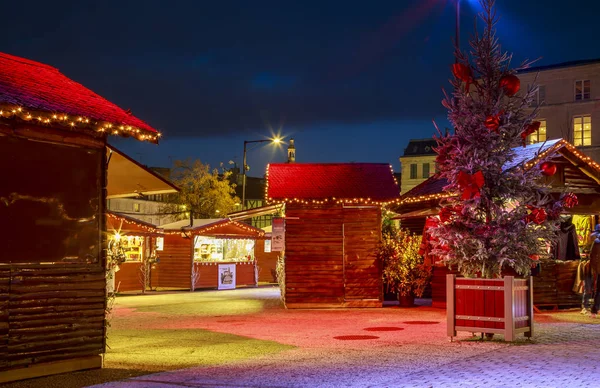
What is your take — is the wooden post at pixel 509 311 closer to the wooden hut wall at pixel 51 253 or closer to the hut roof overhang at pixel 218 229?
the wooden hut wall at pixel 51 253

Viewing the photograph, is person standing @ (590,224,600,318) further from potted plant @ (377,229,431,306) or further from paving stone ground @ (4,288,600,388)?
potted plant @ (377,229,431,306)

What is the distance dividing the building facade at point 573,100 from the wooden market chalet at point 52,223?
50350mm

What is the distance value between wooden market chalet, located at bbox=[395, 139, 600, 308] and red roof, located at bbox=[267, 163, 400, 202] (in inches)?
42.0

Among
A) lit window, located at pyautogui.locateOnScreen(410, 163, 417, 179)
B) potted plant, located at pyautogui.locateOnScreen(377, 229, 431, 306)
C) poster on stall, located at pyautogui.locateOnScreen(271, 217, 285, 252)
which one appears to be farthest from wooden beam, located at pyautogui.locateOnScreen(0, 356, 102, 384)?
lit window, located at pyautogui.locateOnScreen(410, 163, 417, 179)

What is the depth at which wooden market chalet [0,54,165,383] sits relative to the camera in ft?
30.2

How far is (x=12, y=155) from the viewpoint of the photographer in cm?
930

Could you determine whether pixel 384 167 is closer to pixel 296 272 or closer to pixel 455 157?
pixel 296 272

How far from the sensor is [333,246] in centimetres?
2097

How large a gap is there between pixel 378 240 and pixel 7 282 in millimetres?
13232

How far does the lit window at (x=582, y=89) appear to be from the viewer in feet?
187

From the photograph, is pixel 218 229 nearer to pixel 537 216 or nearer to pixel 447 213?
pixel 447 213

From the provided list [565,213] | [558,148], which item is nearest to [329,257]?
[565,213]

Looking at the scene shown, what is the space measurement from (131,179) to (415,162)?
7288 cm

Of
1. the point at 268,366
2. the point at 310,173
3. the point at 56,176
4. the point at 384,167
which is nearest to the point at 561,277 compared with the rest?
the point at 384,167
